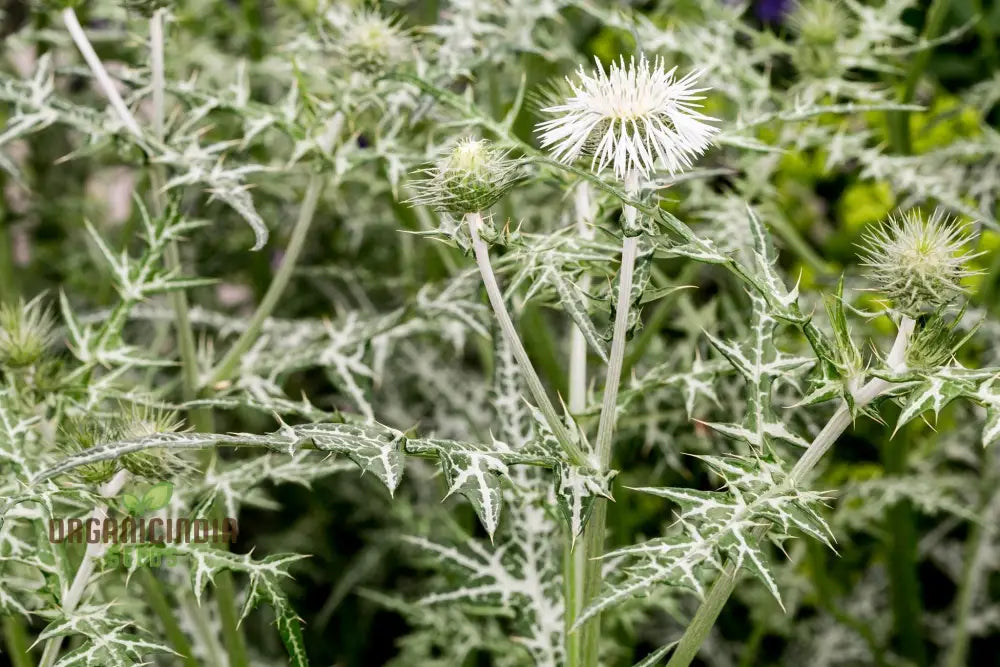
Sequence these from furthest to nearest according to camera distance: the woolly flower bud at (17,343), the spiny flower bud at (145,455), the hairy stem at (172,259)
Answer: the hairy stem at (172,259) < the woolly flower bud at (17,343) < the spiny flower bud at (145,455)

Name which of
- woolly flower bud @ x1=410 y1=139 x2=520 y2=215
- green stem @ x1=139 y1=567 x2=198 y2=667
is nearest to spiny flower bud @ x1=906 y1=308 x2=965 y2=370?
woolly flower bud @ x1=410 y1=139 x2=520 y2=215

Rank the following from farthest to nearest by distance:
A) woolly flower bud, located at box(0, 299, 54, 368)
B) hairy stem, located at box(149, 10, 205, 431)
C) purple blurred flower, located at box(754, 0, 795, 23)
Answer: purple blurred flower, located at box(754, 0, 795, 23), hairy stem, located at box(149, 10, 205, 431), woolly flower bud, located at box(0, 299, 54, 368)

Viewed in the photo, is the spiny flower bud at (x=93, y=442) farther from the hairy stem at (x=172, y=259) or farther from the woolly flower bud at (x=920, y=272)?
the woolly flower bud at (x=920, y=272)

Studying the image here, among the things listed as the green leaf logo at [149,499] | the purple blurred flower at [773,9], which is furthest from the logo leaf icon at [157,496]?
the purple blurred flower at [773,9]

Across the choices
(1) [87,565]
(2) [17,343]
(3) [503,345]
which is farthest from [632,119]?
(2) [17,343]

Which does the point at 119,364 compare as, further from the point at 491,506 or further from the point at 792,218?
the point at 792,218

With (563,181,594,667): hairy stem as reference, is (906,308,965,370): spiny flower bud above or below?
above

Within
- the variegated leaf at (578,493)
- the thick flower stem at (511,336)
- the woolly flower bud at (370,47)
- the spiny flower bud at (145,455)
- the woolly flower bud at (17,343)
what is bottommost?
the woolly flower bud at (17,343)

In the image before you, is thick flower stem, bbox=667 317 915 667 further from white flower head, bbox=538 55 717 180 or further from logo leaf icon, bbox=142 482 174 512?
logo leaf icon, bbox=142 482 174 512

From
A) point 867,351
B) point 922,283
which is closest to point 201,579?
point 922,283
